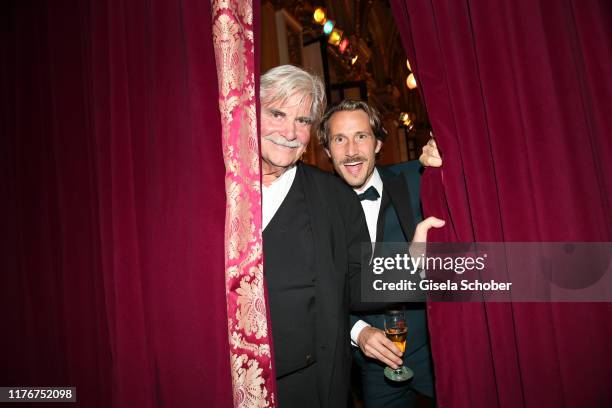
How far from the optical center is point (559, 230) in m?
1.02

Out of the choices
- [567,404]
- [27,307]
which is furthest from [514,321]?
[27,307]

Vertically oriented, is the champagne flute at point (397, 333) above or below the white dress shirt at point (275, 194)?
below

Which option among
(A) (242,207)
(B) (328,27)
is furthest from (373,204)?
(B) (328,27)

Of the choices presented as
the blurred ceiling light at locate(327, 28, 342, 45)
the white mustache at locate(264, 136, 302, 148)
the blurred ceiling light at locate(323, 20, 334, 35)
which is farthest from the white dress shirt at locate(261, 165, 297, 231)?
the blurred ceiling light at locate(327, 28, 342, 45)

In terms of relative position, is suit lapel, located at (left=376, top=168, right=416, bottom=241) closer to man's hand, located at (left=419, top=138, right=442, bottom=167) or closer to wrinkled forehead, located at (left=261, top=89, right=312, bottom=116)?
man's hand, located at (left=419, top=138, right=442, bottom=167)

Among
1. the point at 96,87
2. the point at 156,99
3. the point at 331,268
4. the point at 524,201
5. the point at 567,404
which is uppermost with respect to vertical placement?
the point at 96,87

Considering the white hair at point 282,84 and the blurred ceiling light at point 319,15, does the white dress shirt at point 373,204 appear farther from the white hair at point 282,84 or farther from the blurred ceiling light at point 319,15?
the blurred ceiling light at point 319,15

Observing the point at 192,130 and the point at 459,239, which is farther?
the point at 192,130

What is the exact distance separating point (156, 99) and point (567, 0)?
1.38 metres

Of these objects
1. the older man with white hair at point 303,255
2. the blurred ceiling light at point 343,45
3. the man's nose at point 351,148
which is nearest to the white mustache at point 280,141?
the older man with white hair at point 303,255

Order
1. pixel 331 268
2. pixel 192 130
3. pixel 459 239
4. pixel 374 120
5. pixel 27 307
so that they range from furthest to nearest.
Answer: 1. pixel 374 120
2. pixel 27 307
3. pixel 331 268
4. pixel 192 130
5. pixel 459 239

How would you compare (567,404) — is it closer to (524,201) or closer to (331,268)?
(524,201)

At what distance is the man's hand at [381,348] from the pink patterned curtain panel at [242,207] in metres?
0.54

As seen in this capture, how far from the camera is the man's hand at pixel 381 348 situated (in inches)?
59.3
